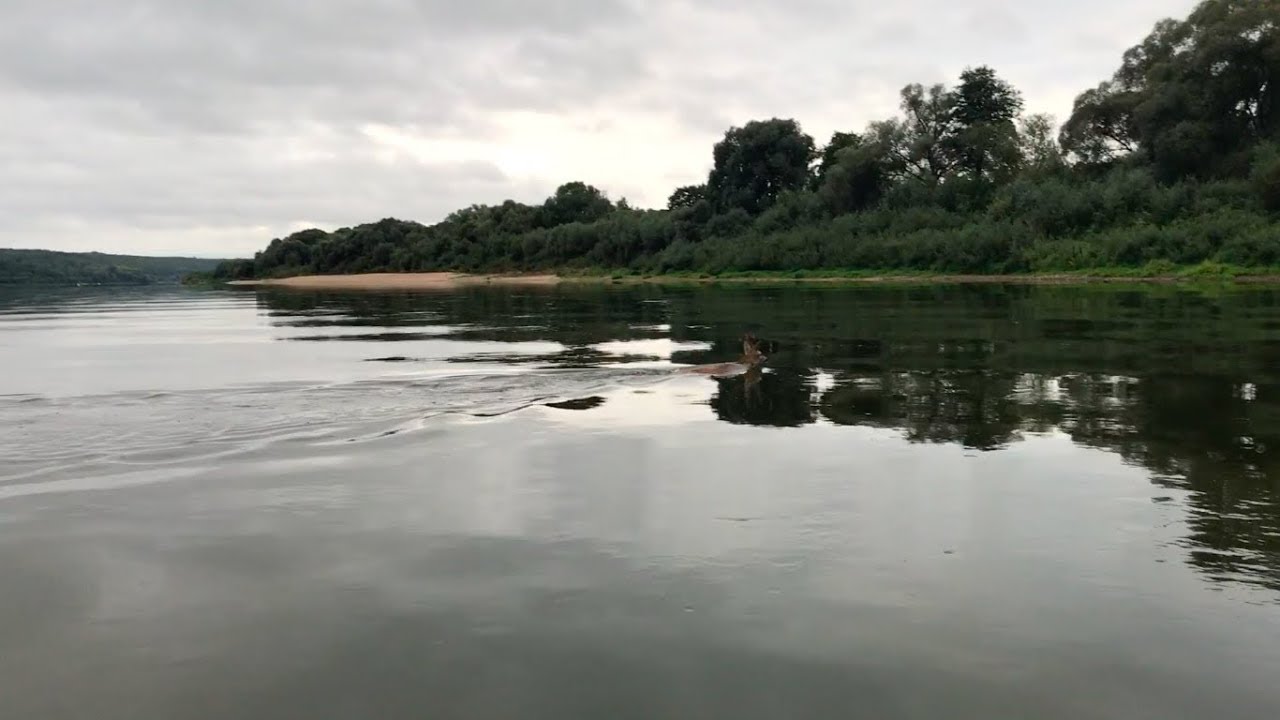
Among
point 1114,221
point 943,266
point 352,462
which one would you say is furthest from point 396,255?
point 352,462

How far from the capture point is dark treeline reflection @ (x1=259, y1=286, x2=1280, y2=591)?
10.5 metres

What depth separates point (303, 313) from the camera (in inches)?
2087

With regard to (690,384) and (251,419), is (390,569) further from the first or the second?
(690,384)

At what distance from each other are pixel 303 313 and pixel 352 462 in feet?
143

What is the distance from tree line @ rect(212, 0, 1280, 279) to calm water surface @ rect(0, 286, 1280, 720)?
51.1m

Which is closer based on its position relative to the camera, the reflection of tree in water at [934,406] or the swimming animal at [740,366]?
the reflection of tree in water at [934,406]

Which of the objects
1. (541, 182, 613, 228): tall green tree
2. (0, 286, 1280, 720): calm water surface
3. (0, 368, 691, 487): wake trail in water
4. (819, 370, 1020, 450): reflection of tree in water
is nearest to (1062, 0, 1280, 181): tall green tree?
(0, 286, 1280, 720): calm water surface

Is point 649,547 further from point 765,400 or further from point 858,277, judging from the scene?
point 858,277

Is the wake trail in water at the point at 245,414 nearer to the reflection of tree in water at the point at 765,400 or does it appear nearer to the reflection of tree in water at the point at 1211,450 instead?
the reflection of tree in water at the point at 765,400

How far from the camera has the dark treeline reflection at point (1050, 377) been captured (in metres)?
10.5

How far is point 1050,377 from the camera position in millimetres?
18531

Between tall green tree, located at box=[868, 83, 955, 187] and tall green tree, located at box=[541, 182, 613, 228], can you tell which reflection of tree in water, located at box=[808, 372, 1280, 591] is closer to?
tall green tree, located at box=[868, 83, 955, 187]

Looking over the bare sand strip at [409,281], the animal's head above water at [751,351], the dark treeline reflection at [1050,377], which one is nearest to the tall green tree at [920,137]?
the bare sand strip at [409,281]

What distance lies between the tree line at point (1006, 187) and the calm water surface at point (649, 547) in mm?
51138
